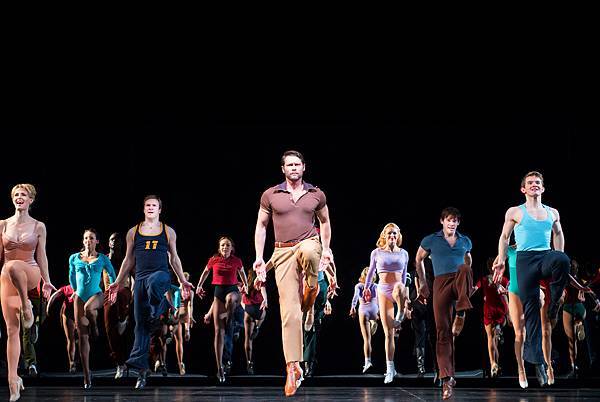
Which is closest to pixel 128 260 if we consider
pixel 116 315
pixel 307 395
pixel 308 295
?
pixel 116 315

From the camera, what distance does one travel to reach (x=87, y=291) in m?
11.0

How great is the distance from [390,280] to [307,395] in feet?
9.60

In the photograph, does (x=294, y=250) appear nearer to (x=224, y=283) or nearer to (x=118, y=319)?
(x=118, y=319)

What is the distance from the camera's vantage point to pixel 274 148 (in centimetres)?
1541

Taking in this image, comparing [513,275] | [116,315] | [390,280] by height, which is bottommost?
[116,315]

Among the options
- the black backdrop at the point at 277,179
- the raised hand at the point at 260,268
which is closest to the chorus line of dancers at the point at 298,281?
the raised hand at the point at 260,268

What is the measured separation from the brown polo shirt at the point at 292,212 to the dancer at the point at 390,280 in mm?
4009

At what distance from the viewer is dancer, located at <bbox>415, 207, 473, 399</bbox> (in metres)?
8.80

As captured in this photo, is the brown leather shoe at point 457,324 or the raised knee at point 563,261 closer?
the raised knee at point 563,261

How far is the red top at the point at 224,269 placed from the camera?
12.3 m

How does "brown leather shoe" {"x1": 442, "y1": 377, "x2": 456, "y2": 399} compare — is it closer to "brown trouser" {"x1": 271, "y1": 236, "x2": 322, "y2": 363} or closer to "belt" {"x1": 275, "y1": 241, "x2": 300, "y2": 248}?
"brown trouser" {"x1": 271, "y1": 236, "x2": 322, "y2": 363}

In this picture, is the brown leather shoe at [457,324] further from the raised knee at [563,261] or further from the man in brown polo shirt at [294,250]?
the man in brown polo shirt at [294,250]

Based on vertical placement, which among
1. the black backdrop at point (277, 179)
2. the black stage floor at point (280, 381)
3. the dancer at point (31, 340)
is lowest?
the black stage floor at point (280, 381)

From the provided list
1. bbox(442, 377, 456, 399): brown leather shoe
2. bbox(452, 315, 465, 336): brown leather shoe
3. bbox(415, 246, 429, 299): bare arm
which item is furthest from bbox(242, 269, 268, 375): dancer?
bbox(442, 377, 456, 399): brown leather shoe
